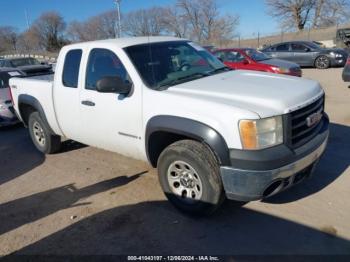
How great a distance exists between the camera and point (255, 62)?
1204 centimetres

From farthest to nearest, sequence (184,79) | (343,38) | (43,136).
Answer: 1. (343,38)
2. (43,136)
3. (184,79)

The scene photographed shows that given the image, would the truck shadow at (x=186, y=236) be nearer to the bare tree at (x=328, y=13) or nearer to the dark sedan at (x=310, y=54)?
the dark sedan at (x=310, y=54)

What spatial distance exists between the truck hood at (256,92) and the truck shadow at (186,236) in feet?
4.04

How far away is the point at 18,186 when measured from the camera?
16.8ft

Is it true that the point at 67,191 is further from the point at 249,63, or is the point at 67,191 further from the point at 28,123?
the point at 249,63

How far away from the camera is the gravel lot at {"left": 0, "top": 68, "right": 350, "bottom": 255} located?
3355 mm

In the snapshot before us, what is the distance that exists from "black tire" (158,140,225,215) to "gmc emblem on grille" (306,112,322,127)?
1040mm

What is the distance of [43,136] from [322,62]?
15.0m

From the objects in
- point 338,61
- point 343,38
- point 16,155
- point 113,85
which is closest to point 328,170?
point 113,85

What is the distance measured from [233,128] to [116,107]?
167cm

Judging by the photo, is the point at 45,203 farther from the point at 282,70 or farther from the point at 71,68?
the point at 282,70

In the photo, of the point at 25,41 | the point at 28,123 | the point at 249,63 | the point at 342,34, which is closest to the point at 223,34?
the point at 342,34

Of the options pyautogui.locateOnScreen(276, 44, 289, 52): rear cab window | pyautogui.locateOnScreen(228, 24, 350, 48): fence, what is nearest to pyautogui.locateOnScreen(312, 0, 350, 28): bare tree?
pyautogui.locateOnScreen(228, 24, 350, 48): fence

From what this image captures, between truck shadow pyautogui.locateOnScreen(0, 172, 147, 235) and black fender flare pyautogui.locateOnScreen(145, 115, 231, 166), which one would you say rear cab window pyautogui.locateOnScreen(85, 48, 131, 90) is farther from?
truck shadow pyautogui.locateOnScreen(0, 172, 147, 235)
